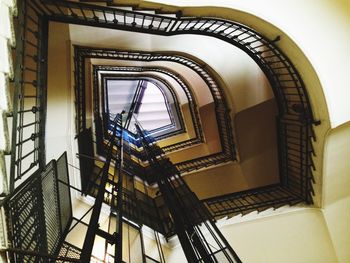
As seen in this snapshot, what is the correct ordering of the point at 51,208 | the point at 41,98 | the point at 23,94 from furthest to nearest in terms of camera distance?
the point at 41,98, the point at 51,208, the point at 23,94

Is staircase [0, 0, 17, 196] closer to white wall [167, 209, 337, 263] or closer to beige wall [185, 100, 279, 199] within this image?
white wall [167, 209, 337, 263]

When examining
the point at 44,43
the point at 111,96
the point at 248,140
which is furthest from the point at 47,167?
the point at 111,96

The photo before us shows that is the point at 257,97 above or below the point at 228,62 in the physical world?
below

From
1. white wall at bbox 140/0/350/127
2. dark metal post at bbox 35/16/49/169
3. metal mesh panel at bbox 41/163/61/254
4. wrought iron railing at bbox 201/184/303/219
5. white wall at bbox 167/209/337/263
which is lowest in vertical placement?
white wall at bbox 167/209/337/263

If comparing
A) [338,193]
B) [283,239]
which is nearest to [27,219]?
[283,239]

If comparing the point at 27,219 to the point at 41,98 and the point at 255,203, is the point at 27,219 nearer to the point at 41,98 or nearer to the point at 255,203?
the point at 41,98

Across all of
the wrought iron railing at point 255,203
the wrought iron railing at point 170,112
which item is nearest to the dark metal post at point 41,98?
the wrought iron railing at point 255,203

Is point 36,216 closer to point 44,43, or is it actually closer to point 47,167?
point 47,167

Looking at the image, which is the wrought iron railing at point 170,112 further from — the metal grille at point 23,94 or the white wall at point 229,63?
the metal grille at point 23,94

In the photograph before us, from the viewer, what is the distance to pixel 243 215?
4.86 m

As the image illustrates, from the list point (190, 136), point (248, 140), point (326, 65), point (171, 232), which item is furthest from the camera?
point (190, 136)

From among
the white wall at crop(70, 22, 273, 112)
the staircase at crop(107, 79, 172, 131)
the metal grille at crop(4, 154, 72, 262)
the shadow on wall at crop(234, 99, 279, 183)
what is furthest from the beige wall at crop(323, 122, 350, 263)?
the staircase at crop(107, 79, 172, 131)

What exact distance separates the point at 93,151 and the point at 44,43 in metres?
3.63

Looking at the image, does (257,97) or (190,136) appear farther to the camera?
(190,136)
